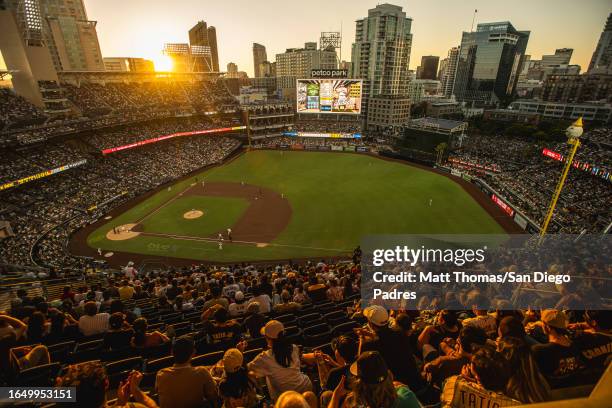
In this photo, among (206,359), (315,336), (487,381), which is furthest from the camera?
(315,336)

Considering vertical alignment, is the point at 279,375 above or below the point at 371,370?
below

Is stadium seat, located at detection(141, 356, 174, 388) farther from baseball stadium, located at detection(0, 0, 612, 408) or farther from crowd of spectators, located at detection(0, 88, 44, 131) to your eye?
crowd of spectators, located at detection(0, 88, 44, 131)

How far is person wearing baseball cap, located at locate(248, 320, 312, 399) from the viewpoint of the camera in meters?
4.66

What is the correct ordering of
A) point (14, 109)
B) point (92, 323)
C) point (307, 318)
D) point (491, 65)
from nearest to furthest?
point (92, 323) → point (307, 318) → point (14, 109) → point (491, 65)

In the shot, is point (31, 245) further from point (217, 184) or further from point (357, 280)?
point (357, 280)

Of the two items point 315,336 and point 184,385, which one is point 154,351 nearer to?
point 184,385

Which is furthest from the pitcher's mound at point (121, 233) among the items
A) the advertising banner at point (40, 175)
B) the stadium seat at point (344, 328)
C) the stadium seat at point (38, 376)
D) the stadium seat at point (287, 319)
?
the stadium seat at point (344, 328)

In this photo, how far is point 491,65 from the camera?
159875mm

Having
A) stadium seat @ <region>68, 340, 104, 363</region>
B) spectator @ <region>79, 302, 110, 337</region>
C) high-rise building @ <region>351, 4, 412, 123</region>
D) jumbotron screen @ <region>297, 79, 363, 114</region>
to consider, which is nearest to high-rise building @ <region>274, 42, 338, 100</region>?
high-rise building @ <region>351, 4, 412, 123</region>

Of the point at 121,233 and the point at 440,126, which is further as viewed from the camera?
the point at 440,126

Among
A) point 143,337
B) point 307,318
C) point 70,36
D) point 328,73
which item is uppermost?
point 70,36

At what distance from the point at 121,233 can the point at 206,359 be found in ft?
111

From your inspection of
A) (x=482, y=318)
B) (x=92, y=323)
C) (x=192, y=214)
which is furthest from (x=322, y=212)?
(x=482, y=318)

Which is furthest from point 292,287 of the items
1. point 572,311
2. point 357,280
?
point 572,311
